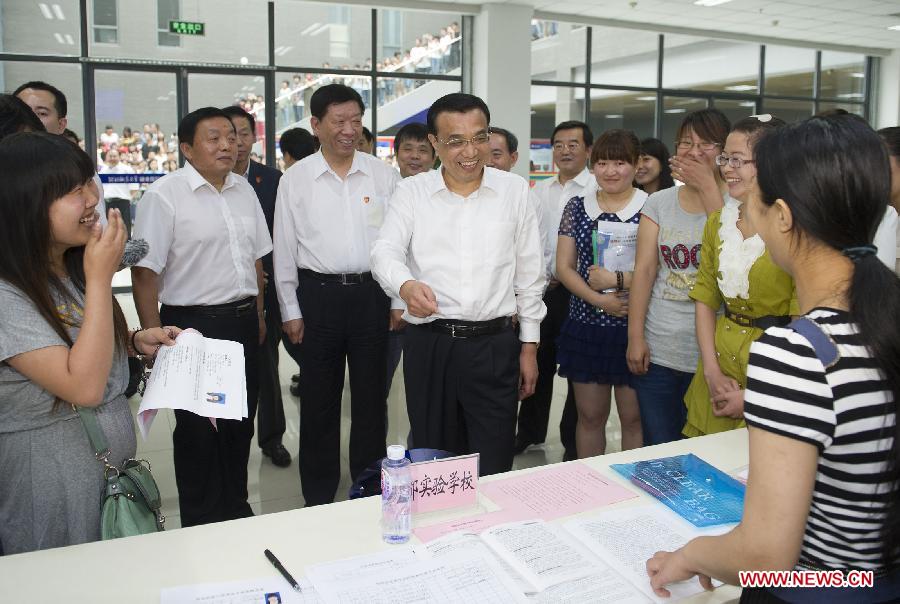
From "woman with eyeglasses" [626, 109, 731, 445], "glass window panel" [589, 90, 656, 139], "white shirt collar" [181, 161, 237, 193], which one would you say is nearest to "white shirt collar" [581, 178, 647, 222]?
"woman with eyeglasses" [626, 109, 731, 445]

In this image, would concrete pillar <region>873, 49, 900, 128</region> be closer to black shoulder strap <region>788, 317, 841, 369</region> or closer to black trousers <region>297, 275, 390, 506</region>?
black trousers <region>297, 275, 390, 506</region>

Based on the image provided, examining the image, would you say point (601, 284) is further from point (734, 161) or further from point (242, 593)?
point (242, 593)

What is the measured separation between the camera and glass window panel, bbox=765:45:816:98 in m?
11.0

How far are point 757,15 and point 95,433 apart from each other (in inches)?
393

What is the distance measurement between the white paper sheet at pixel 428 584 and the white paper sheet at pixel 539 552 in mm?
44

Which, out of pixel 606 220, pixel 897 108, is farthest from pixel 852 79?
pixel 606 220

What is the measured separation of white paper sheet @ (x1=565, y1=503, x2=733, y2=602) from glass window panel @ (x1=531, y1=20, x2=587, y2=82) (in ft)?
27.0

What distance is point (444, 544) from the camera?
143 centimetres

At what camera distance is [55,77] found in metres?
7.41

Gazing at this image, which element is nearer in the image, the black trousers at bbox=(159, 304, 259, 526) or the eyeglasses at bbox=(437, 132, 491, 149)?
the eyeglasses at bbox=(437, 132, 491, 149)

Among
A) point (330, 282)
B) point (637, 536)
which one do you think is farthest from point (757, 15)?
point (637, 536)

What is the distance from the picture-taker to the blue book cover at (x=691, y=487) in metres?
1.56

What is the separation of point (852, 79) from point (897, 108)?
2.78 ft

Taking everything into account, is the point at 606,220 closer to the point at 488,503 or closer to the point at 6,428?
the point at 488,503
